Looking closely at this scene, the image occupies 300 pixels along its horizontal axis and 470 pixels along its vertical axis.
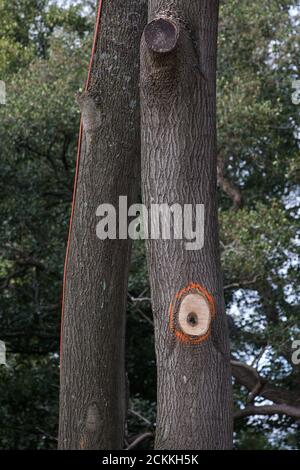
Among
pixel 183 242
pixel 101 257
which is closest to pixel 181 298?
pixel 183 242

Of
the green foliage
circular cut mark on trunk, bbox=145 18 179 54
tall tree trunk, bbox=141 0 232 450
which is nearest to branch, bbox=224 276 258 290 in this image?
the green foliage

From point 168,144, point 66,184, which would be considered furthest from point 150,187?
point 66,184

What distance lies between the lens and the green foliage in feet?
22.9

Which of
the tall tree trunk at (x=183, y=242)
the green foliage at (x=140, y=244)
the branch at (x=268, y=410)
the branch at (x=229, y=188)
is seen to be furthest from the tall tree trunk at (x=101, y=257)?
the branch at (x=229, y=188)

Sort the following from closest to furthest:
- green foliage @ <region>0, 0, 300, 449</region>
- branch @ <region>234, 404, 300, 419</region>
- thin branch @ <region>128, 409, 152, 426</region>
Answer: branch @ <region>234, 404, 300, 419</region> → green foliage @ <region>0, 0, 300, 449</region> → thin branch @ <region>128, 409, 152, 426</region>

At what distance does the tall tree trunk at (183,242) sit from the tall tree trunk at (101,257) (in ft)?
1.36

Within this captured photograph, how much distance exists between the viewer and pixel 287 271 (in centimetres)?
707

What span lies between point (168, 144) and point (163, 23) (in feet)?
1.26

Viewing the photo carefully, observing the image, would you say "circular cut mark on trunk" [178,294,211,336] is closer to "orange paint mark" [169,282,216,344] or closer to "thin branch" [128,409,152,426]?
"orange paint mark" [169,282,216,344]

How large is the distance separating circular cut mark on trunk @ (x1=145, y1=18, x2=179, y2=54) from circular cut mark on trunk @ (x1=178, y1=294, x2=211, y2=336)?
0.79 meters

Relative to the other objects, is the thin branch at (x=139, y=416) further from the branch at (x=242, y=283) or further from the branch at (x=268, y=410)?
the branch at (x=242, y=283)
